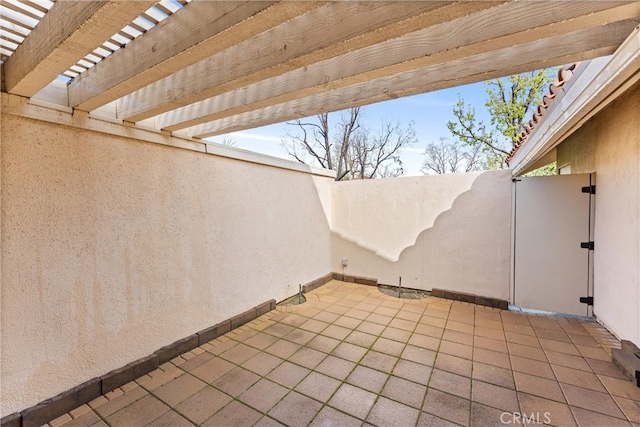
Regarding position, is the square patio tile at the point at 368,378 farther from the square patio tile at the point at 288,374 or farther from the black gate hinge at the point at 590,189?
the black gate hinge at the point at 590,189

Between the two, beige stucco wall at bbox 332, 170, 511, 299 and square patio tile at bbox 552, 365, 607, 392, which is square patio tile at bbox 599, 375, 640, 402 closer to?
square patio tile at bbox 552, 365, 607, 392

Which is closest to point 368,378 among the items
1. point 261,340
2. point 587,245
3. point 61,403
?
point 261,340

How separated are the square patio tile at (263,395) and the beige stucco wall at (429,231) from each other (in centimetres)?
377

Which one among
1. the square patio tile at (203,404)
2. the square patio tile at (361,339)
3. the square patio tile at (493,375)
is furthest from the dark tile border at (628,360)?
the square patio tile at (203,404)

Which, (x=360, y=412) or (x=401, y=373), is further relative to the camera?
(x=401, y=373)

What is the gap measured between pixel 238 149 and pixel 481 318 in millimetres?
4637

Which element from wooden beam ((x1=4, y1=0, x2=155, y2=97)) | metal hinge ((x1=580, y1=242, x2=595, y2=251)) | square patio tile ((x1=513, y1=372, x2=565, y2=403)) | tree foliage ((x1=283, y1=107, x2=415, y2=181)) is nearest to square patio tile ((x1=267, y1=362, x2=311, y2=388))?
square patio tile ((x1=513, y1=372, x2=565, y2=403))

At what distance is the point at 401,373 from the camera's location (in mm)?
2904

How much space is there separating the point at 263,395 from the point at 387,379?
1.26m

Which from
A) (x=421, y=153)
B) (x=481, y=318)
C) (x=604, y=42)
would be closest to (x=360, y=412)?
(x=481, y=318)

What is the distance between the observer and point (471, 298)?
498 centimetres

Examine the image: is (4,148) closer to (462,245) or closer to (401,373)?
(401,373)

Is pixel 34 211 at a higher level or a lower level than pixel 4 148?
lower

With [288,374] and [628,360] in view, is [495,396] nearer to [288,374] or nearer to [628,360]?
[628,360]
